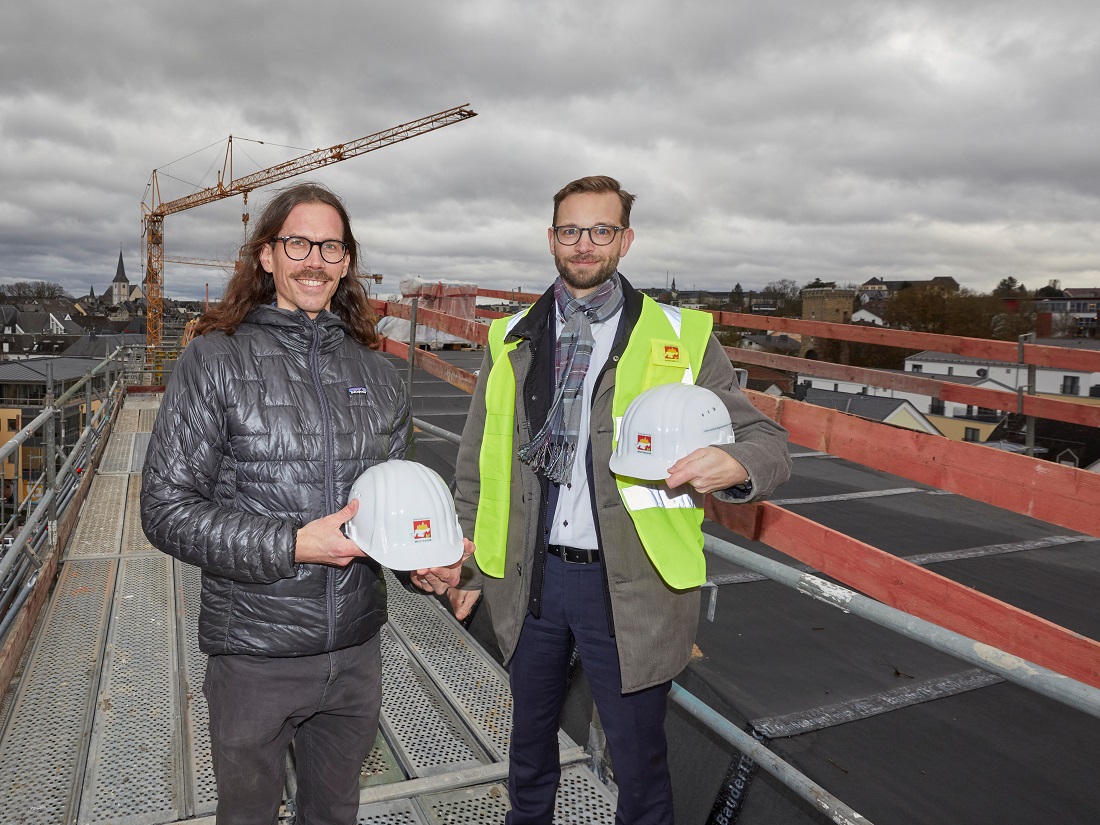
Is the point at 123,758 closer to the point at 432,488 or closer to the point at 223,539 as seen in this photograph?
the point at 223,539

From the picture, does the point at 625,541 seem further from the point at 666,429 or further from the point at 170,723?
the point at 170,723

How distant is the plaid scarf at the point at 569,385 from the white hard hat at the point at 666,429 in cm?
20

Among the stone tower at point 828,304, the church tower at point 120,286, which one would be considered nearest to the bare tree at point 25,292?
the church tower at point 120,286

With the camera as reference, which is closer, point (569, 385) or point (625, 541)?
point (625, 541)

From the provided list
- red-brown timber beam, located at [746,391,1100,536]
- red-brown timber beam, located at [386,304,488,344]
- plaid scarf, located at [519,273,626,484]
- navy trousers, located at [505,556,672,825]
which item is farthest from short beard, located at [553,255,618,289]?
red-brown timber beam, located at [386,304,488,344]

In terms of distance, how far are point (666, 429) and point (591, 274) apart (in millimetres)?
629

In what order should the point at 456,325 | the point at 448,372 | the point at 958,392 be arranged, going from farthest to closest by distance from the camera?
the point at 456,325
the point at 958,392
the point at 448,372

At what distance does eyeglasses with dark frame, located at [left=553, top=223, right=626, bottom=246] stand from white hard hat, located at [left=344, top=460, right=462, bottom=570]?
2.99ft

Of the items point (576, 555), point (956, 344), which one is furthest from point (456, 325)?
point (576, 555)

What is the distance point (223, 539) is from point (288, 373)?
456 millimetres

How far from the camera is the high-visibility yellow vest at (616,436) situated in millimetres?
2045

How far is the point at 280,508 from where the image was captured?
5.89ft

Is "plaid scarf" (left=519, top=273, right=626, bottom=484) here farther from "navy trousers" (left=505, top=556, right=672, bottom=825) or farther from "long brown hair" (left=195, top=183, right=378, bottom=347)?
"long brown hair" (left=195, top=183, right=378, bottom=347)

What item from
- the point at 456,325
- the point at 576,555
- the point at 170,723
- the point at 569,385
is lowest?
the point at 170,723
